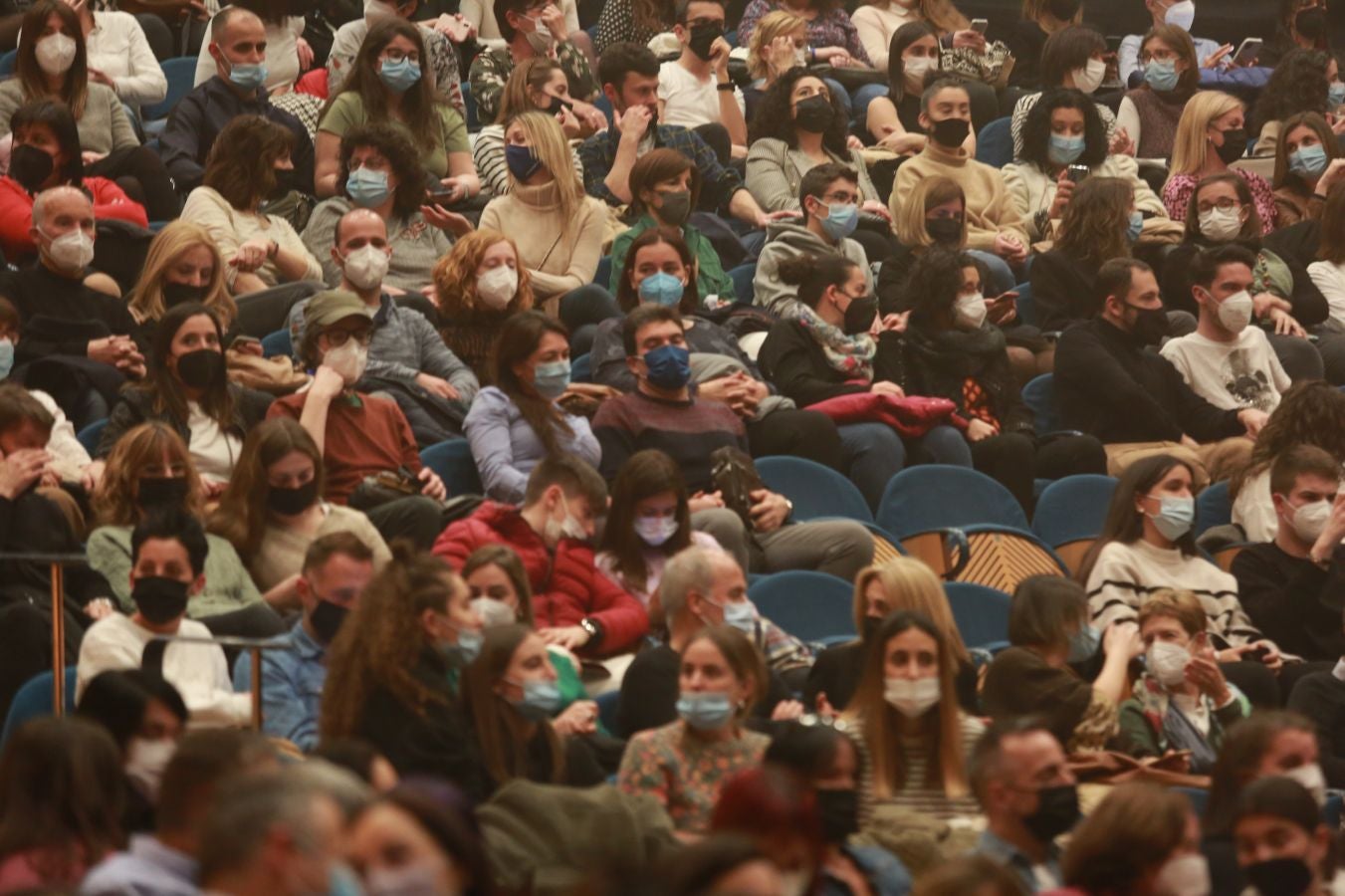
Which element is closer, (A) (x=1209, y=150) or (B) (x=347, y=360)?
(B) (x=347, y=360)

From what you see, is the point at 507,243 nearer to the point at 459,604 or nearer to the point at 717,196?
the point at 717,196

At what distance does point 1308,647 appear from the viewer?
7434mm

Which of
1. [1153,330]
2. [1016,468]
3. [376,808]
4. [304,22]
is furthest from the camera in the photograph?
[304,22]

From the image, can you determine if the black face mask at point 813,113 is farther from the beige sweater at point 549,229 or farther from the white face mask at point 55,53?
the white face mask at point 55,53

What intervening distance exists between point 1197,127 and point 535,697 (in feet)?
18.1

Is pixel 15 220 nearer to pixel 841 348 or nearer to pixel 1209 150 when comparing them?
pixel 841 348

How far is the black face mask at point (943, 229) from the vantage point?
9.16 meters

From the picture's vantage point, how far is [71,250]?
7.34m

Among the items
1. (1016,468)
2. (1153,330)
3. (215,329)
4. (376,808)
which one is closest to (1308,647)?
(1016,468)

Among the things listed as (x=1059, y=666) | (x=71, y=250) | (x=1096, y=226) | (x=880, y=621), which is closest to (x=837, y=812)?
(x=880, y=621)

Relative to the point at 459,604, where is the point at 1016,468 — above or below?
below

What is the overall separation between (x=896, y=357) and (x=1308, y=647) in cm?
162

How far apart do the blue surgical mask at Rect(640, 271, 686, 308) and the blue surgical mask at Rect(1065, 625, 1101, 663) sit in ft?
6.17

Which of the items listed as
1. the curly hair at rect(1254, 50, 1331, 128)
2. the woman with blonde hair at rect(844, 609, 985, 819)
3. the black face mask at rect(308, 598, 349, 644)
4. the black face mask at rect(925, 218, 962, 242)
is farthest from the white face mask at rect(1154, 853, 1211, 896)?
the curly hair at rect(1254, 50, 1331, 128)
